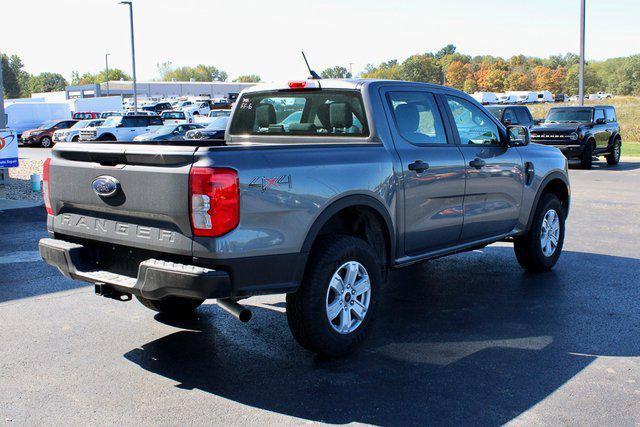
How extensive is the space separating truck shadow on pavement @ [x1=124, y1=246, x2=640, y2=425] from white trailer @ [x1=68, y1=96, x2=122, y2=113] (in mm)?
54026

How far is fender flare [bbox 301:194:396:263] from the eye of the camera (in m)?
4.56

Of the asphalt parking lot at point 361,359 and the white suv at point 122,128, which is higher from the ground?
the white suv at point 122,128

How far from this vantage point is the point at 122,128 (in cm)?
3064

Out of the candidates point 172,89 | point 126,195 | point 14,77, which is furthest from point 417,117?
point 14,77

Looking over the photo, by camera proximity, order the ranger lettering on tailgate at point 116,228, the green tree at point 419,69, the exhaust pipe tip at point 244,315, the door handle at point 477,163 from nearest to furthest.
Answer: the ranger lettering on tailgate at point 116,228
the exhaust pipe tip at point 244,315
the door handle at point 477,163
the green tree at point 419,69

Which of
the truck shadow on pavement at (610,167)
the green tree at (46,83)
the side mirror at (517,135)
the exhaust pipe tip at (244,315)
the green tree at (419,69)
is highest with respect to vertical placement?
the green tree at (46,83)

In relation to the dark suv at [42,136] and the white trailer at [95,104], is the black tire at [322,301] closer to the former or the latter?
the dark suv at [42,136]

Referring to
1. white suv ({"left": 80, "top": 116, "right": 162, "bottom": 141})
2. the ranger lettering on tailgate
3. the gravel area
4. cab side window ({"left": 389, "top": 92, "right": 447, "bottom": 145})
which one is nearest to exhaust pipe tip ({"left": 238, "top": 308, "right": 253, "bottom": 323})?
the ranger lettering on tailgate

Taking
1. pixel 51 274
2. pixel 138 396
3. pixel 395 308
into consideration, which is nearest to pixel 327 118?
pixel 395 308

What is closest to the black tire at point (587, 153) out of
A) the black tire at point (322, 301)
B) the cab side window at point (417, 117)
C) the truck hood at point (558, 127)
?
the truck hood at point (558, 127)

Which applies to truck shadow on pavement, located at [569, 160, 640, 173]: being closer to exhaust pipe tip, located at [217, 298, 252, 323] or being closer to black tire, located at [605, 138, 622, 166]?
black tire, located at [605, 138, 622, 166]

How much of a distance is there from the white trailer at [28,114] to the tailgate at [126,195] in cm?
3889

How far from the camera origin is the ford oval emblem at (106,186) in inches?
177

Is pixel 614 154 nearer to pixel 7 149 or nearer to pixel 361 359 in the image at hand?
pixel 7 149
